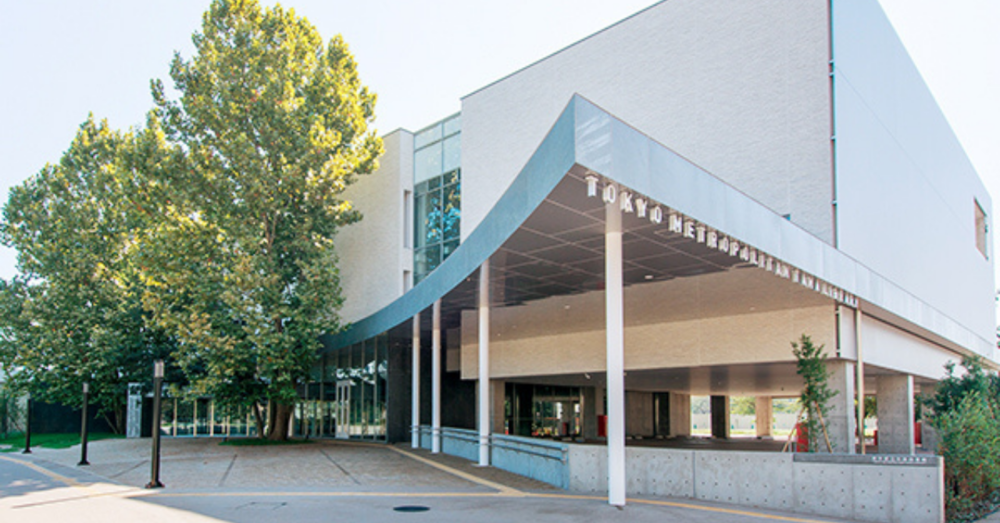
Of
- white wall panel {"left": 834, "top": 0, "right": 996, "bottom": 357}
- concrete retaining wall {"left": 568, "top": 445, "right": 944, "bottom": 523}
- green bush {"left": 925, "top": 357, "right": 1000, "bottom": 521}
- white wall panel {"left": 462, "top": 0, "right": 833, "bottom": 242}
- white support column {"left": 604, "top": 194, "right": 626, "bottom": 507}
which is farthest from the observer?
white wall panel {"left": 834, "top": 0, "right": 996, "bottom": 357}

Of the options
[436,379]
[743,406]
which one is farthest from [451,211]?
[743,406]

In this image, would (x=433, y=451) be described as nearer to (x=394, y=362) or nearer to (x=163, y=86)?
(x=394, y=362)

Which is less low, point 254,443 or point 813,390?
point 813,390

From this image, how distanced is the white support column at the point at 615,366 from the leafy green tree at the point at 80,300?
2875 cm

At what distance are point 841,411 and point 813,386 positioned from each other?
177 cm

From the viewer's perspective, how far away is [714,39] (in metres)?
21.0

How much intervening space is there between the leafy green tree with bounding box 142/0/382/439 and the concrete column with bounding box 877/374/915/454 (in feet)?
62.5

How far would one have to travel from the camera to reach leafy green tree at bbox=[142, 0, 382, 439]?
26.2 meters

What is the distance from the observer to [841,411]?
17828 mm

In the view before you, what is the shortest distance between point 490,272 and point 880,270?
1230cm

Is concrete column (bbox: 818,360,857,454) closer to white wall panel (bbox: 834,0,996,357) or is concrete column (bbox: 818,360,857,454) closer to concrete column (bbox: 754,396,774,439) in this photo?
white wall panel (bbox: 834,0,996,357)

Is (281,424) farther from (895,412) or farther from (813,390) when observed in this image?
(895,412)

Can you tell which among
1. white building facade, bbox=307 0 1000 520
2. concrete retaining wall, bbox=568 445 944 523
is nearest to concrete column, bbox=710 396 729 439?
white building facade, bbox=307 0 1000 520

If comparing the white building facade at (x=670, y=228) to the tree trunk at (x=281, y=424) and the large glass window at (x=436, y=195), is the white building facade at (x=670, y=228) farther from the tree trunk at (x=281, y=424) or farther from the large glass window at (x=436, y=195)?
the tree trunk at (x=281, y=424)
